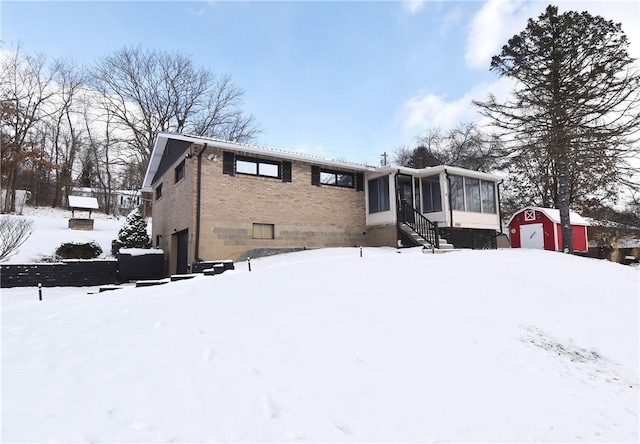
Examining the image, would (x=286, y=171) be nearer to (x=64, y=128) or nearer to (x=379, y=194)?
(x=379, y=194)

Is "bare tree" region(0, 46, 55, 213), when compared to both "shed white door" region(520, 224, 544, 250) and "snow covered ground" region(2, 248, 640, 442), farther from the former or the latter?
"shed white door" region(520, 224, 544, 250)

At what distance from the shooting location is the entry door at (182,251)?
12.7 m

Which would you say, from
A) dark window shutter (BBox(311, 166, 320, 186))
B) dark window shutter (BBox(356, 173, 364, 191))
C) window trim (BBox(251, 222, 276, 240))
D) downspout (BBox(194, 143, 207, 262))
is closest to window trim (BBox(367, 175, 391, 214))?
dark window shutter (BBox(356, 173, 364, 191))

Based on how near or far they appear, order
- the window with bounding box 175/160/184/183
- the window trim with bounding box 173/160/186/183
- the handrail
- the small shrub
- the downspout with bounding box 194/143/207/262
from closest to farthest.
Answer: the downspout with bounding box 194/143/207/262 → the window trim with bounding box 173/160/186/183 → the window with bounding box 175/160/184/183 → the handrail → the small shrub

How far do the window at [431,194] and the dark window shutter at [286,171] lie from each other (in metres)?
6.21

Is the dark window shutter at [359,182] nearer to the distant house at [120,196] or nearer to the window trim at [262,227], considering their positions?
the window trim at [262,227]

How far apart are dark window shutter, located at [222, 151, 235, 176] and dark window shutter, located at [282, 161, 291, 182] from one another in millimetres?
1814

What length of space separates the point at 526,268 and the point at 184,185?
34.8 ft

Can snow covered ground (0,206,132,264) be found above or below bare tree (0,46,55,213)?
below

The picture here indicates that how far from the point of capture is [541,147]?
14758 millimetres

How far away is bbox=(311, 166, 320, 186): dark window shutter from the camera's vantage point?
44.9 ft

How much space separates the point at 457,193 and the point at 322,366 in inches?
531

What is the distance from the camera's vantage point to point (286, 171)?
1312 cm

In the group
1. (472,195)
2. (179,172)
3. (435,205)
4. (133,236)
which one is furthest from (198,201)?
(472,195)
